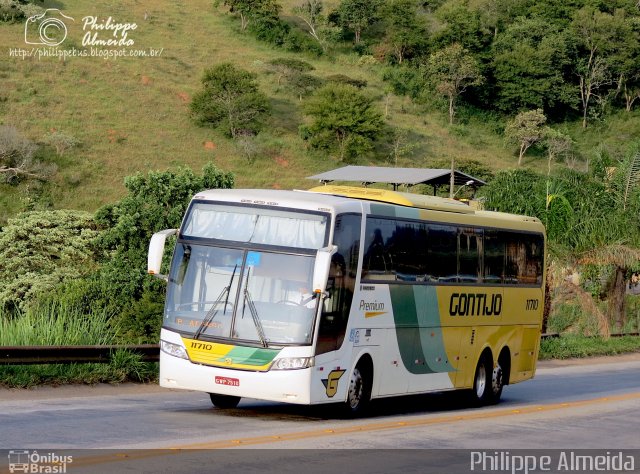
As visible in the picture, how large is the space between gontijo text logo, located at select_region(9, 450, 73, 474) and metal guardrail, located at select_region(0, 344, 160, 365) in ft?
20.8

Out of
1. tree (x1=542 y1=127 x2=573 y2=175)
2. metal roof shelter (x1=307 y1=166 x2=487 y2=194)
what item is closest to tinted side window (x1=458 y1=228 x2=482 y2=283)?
metal roof shelter (x1=307 y1=166 x2=487 y2=194)

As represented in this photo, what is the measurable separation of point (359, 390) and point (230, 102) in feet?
240

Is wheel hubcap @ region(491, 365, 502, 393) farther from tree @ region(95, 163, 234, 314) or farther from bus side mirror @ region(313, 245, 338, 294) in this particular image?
tree @ region(95, 163, 234, 314)

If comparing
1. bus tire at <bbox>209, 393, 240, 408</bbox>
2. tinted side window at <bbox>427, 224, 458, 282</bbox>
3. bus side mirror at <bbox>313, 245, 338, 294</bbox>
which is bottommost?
bus tire at <bbox>209, 393, 240, 408</bbox>

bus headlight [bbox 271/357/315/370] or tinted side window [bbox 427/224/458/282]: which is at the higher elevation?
tinted side window [bbox 427/224/458/282]

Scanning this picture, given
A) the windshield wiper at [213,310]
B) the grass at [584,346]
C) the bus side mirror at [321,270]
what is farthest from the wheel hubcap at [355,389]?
the grass at [584,346]

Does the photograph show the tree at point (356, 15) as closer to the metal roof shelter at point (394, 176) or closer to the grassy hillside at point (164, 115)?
the grassy hillside at point (164, 115)

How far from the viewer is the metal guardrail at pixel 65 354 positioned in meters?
16.6

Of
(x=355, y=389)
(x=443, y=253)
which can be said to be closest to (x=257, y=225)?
(x=355, y=389)

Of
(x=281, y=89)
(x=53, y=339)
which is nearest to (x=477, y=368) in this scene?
(x=53, y=339)

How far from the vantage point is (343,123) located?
87.1 m

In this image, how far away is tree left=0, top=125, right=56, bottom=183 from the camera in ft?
226

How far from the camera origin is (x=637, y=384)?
86.1 ft

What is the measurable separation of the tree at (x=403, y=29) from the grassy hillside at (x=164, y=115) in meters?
4.57
